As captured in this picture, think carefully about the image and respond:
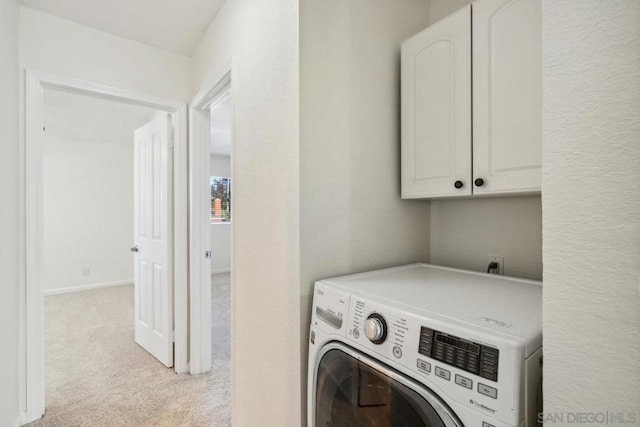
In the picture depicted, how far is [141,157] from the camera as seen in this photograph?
9.37 feet

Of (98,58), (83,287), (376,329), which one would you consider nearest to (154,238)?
(98,58)

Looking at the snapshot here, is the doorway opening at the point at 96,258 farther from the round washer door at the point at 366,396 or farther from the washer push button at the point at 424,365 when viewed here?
the washer push button at the point at 424,365

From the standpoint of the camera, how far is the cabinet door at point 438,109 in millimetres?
1229

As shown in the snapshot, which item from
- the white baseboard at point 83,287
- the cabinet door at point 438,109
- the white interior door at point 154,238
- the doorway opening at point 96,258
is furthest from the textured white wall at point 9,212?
the white baseboard at point 83,287

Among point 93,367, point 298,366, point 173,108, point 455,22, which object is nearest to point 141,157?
point 173,108

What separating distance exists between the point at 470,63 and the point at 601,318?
3.40ft

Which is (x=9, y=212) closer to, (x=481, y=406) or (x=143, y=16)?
(x=143, y=16)

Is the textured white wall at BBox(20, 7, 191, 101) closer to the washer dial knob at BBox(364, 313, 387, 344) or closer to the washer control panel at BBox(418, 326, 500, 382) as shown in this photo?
the washer dial knob at BBox(364, 313, 387, 344)

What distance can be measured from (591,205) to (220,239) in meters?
6.40

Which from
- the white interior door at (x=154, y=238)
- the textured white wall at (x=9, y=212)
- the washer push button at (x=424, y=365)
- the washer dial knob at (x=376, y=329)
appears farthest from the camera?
the white interior door at (x=154, y=238)

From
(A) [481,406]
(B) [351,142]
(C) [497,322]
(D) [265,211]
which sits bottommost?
(A) [481,406]

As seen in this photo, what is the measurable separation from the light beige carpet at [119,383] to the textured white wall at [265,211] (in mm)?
504

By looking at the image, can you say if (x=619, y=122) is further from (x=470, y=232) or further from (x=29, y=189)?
(x=29, y=189)

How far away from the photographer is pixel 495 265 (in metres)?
1.39
